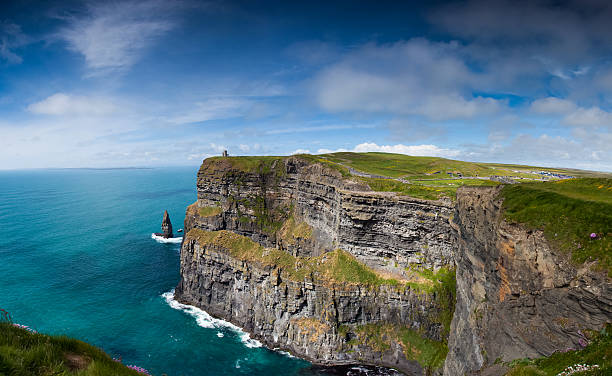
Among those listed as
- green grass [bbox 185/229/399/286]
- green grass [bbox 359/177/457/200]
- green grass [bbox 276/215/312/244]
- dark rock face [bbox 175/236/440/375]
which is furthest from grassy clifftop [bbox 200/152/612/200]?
dark rock face [bbox 175/236/440/375]

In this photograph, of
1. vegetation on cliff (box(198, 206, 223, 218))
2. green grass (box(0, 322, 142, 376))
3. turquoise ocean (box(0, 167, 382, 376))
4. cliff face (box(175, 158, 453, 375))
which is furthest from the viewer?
vegetation on cliff (box(198, 206, 223, 218))

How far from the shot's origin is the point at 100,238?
302 feet

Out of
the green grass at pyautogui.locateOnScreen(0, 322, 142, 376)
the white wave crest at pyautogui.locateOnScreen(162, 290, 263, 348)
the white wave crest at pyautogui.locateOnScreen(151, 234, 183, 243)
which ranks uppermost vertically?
the green grass at pyautogui.locateOnScreen(0, 322, 142, 376)

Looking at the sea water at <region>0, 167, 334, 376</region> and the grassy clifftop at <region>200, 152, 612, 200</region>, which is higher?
the grassy clifftop at <region>200, 152, 612, 200</region>

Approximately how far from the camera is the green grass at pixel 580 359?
12235 millimetres

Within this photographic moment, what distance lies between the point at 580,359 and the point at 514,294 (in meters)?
5.90

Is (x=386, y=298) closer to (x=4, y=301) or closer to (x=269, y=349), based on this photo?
(x=269, y=349)

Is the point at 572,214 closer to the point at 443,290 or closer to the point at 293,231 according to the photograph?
the point at 443,290

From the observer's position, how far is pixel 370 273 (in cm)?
4594

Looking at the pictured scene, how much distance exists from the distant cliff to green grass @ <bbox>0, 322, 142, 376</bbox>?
21.8 meters

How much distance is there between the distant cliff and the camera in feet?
60.3

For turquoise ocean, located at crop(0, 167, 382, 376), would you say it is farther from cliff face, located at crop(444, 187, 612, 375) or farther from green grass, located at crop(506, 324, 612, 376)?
green grass, located at crop(506, 324, 612, 376)

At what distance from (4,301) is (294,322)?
5794cm

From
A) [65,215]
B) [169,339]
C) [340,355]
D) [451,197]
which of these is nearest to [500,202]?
[451,197]
